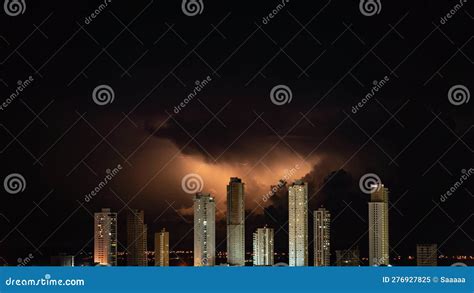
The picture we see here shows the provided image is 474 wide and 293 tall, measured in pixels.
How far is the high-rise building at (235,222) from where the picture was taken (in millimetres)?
10891

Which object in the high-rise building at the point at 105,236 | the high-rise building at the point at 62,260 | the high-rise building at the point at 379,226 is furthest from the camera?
the high-rise building at the point at 379,226

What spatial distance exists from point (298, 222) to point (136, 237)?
270 centimetres

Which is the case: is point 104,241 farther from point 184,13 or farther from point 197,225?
point 184,13

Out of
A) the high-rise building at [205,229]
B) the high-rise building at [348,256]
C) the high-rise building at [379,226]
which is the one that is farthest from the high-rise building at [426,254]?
the high-rise building at [205,229]

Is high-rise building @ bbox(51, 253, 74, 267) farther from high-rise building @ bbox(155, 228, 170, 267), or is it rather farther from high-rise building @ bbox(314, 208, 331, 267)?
high-rise building @ bbox(314, 208, 331, 267)

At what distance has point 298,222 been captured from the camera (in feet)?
39.4

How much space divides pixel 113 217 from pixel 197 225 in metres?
1.59

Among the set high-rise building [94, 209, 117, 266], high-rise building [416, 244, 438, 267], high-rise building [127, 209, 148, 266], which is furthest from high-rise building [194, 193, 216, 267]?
high-rise building [416, 244, 438, 267]

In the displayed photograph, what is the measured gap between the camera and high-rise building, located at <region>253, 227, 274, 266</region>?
10.7 meters

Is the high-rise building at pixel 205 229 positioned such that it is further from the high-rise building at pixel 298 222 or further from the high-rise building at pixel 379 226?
the high-rise building at pixel 379 226

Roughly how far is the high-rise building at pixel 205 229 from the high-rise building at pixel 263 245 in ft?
2.19

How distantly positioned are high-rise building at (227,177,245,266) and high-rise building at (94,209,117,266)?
5.32ft

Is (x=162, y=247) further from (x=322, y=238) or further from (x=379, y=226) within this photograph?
(x=379, y=226)

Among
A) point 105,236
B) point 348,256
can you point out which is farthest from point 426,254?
point 105,236
